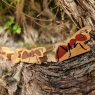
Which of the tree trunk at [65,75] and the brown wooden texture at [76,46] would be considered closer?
the tree trunk at [65,75]

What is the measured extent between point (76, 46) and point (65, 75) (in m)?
0.22

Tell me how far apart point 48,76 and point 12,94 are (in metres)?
0.34

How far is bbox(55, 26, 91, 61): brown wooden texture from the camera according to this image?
1.51m

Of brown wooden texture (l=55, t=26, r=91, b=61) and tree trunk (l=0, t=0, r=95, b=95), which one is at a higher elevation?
brown wooden texture (l=55, t=26, r=91, b=61)

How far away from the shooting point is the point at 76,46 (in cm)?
153

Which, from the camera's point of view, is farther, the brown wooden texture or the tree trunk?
the brown wooden texture

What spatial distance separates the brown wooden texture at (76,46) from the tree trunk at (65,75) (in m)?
0.04

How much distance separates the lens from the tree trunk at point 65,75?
4.63 feet

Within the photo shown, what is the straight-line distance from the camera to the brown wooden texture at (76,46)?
1.51m

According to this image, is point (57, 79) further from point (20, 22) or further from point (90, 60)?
point (20, 22)

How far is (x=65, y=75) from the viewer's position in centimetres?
144

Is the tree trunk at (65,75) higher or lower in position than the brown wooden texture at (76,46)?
lower

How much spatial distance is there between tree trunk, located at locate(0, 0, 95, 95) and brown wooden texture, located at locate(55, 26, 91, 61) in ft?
0.12

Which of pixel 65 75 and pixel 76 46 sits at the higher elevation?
pixel 76 46
